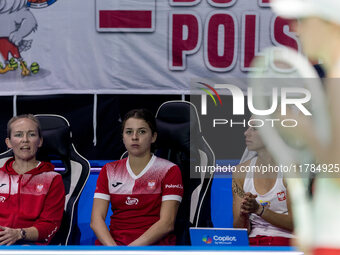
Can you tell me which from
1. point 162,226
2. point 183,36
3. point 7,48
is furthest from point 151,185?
point 7,48

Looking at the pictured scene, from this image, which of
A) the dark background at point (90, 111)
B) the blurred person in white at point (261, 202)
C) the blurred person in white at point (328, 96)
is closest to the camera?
the blurred person in white at point (328, 96)

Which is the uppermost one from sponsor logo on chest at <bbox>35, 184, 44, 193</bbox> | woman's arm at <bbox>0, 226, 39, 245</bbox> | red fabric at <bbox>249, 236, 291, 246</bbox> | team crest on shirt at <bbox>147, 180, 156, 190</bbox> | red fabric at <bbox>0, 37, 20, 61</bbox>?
red fabric at <bbox>0, 37, 20, 61</bbox>

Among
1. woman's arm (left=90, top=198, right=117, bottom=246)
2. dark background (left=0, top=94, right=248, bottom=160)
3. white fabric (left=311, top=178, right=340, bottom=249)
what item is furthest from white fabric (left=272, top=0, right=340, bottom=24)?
→ dark background (left=0, top=94, right=248, bottom=160)

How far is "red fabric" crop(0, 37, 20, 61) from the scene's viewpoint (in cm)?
332

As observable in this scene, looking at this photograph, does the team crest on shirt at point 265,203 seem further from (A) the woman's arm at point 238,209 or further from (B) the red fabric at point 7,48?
(B) the red fabric at point 7,48

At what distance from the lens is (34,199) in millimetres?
2590

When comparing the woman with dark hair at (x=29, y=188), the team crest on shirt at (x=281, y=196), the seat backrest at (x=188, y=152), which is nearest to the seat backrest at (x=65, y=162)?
the woman with dark hair at (x=29, y=188)

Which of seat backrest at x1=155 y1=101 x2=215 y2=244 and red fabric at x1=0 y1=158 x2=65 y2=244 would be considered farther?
seat backrest at x1=155 y1=101 x2=215 y2=244

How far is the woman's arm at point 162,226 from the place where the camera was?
95.9 inches

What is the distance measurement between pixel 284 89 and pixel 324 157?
6.69 feet

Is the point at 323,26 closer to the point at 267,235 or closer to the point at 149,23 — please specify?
the point at 267,235

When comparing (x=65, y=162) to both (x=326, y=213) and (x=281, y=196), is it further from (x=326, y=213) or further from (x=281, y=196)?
(x=326, y=213)

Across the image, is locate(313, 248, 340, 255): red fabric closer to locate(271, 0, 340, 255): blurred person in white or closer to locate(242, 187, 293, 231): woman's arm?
locate(271, 0, 340, 255): blurred person in white

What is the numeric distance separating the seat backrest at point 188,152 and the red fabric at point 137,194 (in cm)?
17
